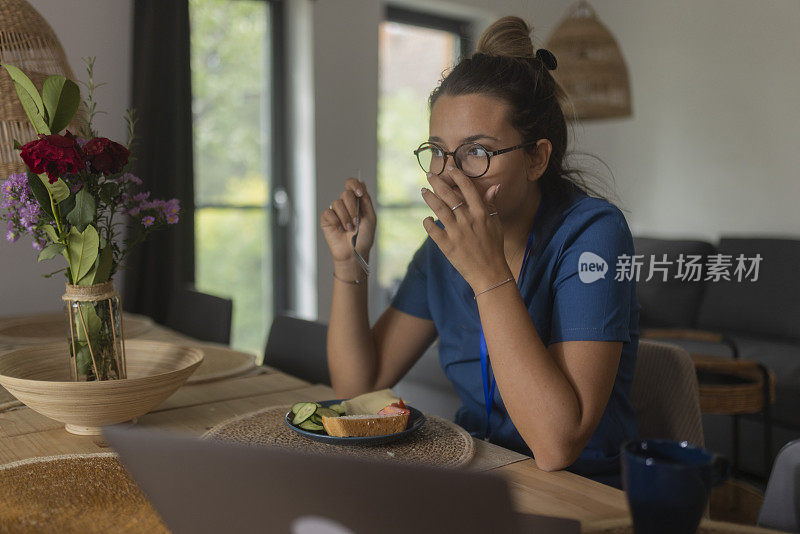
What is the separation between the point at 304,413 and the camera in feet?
3.37

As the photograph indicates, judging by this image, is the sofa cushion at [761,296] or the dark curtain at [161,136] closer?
the dark curtain at [161,136]

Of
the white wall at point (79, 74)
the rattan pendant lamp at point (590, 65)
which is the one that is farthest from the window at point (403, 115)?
the white wall at point (79, 74)

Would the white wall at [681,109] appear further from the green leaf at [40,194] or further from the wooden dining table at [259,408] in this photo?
the green leaf at [40,194]

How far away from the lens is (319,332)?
1714 millimetres

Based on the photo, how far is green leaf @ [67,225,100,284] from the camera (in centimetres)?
108

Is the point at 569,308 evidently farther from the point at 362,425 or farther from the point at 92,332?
the point at 92,332

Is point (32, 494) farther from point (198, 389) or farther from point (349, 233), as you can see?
point (349, 233)

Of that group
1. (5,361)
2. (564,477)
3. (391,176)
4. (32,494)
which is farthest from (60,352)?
(391,176)

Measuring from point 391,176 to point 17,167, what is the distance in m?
2.90

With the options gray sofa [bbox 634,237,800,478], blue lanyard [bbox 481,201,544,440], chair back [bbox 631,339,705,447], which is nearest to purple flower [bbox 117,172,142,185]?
blue lanyard [bbox 481,201,544,440]

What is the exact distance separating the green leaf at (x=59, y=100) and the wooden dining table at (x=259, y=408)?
18.3 inches

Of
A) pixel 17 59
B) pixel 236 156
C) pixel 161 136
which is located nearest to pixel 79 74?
pixel 161 136

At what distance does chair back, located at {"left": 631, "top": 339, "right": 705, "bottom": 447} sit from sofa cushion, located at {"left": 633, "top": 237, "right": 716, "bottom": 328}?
2573 mm

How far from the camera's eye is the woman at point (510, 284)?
1.02 meters
